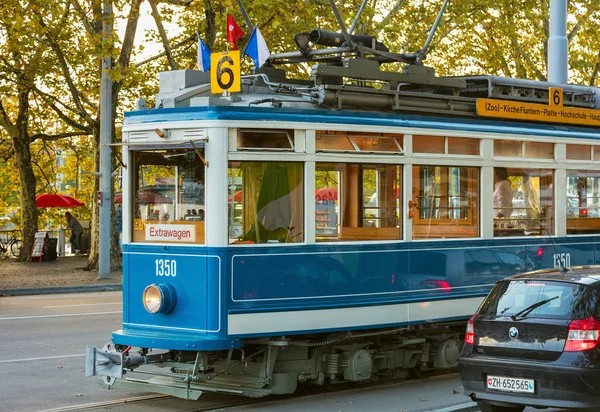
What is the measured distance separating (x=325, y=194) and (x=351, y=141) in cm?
62

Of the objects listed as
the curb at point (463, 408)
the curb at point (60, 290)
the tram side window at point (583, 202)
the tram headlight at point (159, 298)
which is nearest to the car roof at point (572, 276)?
the curb at point (463, 408)

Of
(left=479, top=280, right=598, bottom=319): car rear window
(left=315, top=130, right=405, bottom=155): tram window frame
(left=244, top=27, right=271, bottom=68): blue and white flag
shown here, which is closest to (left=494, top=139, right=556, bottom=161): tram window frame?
(left=315, top=130, right=405, bottom=155): tram window frame

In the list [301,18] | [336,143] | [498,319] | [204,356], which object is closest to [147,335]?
[204,356]

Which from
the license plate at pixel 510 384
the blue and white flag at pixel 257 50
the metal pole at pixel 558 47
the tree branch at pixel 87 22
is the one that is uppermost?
the tree branch at pixel 87 22

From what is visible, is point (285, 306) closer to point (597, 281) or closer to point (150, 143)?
point (150, 143)

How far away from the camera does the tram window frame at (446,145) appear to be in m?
11.9

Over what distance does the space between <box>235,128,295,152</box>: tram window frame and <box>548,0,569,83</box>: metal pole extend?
893cm

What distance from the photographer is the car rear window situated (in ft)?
29.4

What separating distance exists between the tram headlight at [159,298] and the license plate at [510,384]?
10.5 feet

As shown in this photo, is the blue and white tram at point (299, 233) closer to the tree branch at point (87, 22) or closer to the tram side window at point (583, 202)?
the tram side window at point (583, 202)

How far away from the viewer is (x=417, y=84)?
1230cm

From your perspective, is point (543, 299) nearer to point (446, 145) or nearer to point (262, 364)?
point (262, 364)

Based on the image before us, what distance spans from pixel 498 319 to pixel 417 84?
12.7ft

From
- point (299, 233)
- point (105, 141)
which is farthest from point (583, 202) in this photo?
point (105, 141)
